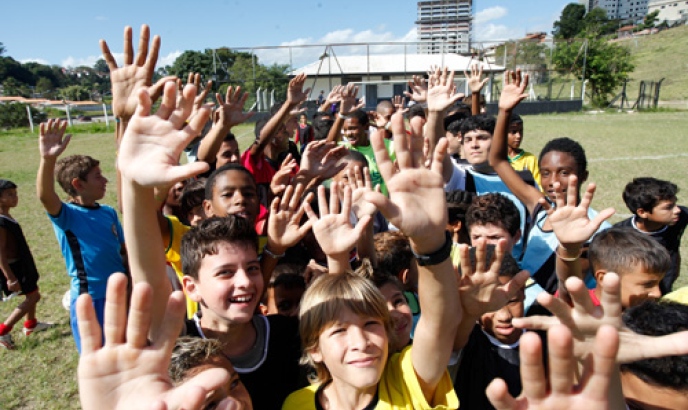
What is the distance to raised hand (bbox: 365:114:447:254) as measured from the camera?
4.60ft

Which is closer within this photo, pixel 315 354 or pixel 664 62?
pixel 315 354

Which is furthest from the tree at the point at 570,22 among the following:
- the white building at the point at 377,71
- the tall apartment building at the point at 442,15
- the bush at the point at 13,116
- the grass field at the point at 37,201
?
the bush at the point at 13,116

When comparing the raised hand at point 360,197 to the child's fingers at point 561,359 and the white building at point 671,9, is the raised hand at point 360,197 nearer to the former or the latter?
the child's fingers at point 561,359

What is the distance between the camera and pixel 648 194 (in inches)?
126

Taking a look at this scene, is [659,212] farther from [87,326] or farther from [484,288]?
[87,326]

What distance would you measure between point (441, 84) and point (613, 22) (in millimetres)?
106783

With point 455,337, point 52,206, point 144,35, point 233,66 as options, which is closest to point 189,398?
point 455,337

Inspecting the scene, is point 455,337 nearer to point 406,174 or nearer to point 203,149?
point 406,174

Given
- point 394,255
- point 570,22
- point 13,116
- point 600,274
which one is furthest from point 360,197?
point 570,22

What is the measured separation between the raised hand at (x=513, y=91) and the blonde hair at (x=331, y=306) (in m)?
1.92

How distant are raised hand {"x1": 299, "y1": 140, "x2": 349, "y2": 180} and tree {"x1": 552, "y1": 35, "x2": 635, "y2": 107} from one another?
30933mm

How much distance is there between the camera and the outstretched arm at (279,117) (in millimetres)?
3961

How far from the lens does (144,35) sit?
88.8 inches

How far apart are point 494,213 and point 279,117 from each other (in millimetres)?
2170
